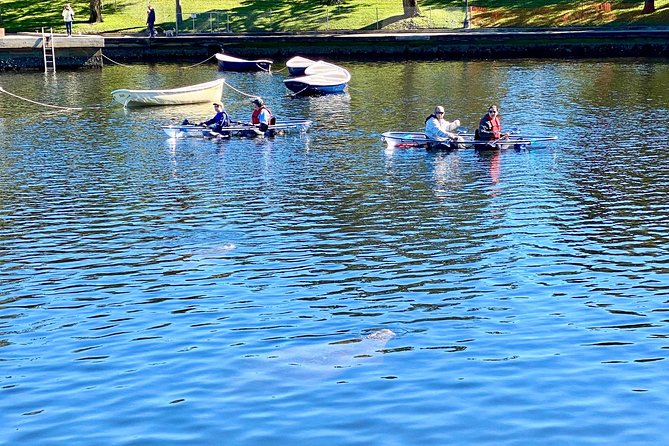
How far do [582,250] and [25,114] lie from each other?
115 feet

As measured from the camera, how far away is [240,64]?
7531 cm

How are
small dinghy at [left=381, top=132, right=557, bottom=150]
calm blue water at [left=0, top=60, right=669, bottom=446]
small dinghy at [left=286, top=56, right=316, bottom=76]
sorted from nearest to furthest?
1. calm blue water at [left=0, top=60, right=669, bottom=446]
2. small dinghy at [left=381, top=132, right=557, bottom=150]
3. small dinghy at [left=286, top=56, right=316, bottom=76]

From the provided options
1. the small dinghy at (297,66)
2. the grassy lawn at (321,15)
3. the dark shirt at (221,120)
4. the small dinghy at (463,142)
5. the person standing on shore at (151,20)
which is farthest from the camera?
the grassy lawn at (321,15)

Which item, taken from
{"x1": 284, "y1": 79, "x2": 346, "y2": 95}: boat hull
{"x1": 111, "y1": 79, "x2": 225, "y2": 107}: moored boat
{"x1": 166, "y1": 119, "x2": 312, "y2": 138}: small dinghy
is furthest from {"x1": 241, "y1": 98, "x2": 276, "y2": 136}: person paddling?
{"x1": 284, "y1": 79, "x2": 346, "y2": 95}: boat hull

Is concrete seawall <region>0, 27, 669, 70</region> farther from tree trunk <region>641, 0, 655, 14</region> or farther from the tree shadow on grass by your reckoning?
the tree shadow on grass

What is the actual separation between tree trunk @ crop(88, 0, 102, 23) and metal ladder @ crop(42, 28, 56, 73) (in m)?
10.0

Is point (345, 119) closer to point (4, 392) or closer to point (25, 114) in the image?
point (25, 114)

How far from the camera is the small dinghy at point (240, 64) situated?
74.9 m

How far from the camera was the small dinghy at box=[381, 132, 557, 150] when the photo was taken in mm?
41875

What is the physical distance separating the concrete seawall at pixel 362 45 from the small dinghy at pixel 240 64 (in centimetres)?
499

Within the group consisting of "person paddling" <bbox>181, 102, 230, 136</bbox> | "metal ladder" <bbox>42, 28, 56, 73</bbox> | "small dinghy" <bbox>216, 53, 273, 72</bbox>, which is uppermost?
"metal ladder" <bbox>42, 28, 56, 73</bbox>

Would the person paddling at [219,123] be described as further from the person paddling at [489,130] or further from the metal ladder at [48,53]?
the metal ladder at [48,53]

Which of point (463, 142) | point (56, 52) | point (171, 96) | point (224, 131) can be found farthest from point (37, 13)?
point (463, 142)

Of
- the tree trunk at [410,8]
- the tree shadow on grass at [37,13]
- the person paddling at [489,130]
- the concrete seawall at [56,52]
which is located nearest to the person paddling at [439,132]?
the person paddling at [489,130]
